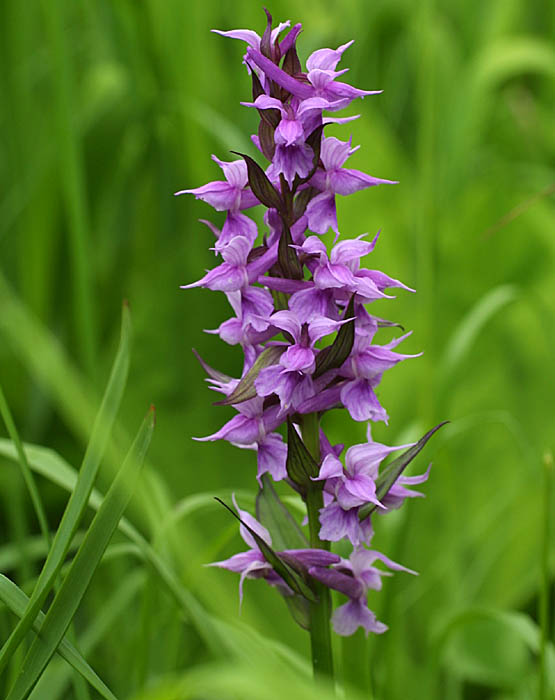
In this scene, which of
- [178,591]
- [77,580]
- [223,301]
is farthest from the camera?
[223,301]

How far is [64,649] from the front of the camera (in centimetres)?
52

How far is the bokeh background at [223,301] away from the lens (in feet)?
3.65

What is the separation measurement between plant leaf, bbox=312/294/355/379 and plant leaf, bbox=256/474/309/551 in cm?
9

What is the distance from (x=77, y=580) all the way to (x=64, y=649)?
6 centimetres

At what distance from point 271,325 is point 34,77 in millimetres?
1452

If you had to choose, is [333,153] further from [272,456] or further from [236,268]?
[272,456]

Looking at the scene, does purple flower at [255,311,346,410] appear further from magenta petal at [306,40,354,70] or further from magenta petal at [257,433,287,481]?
magenta petal at [306,40,354,70]

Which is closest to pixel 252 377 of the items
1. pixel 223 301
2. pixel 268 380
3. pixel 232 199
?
pixel 268 380

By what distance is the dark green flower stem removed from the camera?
560mm

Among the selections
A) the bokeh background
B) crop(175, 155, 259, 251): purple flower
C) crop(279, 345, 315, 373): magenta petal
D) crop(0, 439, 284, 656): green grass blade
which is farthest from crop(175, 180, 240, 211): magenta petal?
the bokeh background

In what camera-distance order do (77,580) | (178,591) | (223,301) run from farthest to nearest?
1. (223,301)
2. (178,591)
3. (77,580)

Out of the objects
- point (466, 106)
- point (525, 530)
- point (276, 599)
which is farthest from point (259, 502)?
point (466, 106)

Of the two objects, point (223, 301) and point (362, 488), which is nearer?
point (362, 488)

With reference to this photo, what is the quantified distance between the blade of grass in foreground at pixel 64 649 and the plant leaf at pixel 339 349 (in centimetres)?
22
